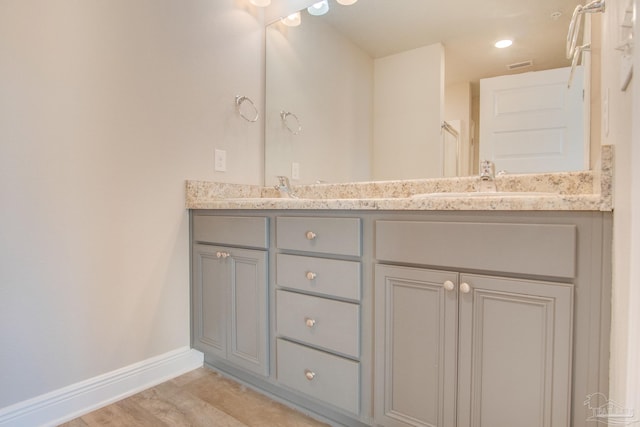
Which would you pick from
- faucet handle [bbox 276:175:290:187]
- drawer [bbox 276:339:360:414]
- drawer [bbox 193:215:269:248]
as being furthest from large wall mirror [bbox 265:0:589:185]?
drawer [bbox 276:339:360:414]

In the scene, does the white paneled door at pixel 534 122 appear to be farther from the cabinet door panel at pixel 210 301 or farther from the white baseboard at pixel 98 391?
the white baseboard at pixel 98 391

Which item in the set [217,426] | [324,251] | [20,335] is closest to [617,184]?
[324,251]

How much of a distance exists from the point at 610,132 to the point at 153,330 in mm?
1821

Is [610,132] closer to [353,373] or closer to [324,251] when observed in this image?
[324,251]

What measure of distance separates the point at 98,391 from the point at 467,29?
2204 mm

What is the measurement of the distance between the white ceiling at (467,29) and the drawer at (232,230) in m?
1.11

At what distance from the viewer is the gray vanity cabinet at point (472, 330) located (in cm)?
84

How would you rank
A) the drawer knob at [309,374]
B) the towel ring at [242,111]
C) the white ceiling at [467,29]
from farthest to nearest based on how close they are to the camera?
the towel ring at [242,111] → the white ceiling at [467,29] → the drawer knob at [309,374]

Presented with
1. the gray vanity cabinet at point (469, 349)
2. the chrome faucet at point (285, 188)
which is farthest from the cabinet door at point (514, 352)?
the chrome faucet at point (285, 188)

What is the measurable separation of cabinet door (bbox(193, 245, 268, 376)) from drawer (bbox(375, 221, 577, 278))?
58 centimetres

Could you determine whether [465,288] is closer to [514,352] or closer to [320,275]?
[514,352]

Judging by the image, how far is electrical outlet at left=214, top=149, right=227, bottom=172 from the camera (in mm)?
1836

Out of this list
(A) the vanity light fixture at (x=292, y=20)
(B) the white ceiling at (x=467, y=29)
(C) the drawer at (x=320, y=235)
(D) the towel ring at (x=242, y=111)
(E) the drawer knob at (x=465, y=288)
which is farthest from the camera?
(A) the vanity light fixture at (x=292, y=20)

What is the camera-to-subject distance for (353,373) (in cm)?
116
